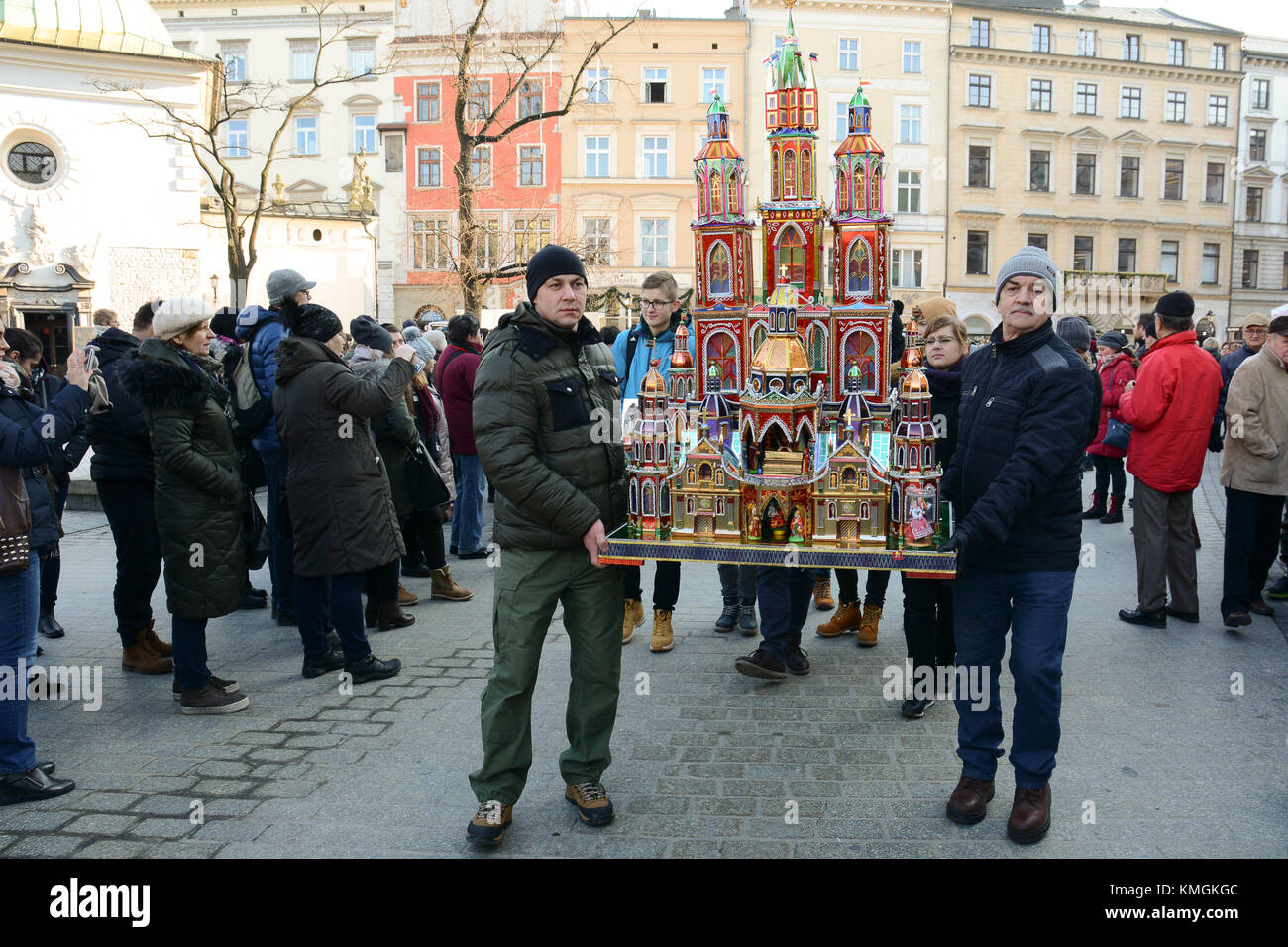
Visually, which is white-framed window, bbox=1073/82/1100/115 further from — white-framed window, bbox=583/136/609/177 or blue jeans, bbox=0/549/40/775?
blue jeans, bbox=0/549/40/775

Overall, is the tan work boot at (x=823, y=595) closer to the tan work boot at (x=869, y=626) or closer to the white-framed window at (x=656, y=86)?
the tan work boot at (x=869, y=626)

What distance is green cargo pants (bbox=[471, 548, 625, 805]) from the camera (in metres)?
4.00

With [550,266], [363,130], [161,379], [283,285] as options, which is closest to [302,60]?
[363,130]

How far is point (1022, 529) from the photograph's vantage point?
3980mm

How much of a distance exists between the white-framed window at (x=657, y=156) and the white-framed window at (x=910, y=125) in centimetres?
1009

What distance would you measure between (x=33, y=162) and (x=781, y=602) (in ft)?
77.2

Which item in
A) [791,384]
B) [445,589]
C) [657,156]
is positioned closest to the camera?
[791,384]

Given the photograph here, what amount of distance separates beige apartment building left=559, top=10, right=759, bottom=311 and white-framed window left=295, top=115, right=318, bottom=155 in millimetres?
11026

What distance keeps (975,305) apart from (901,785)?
39069mm

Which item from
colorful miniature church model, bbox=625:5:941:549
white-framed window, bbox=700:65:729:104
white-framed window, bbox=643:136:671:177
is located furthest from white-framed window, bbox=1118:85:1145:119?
colorful miniature church model, bbox=625:5:941:549

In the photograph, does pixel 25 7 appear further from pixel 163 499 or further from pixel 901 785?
pixel 901 785

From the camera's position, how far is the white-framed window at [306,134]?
134ft

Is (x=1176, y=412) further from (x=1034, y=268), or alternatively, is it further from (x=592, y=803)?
(x=592, y=803)

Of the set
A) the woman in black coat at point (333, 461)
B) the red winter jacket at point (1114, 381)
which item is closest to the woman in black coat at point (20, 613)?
the woman in black coat at point (333, 461)
